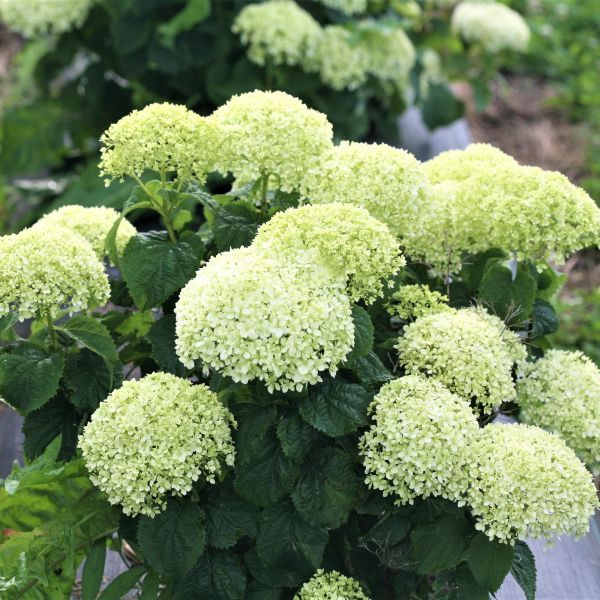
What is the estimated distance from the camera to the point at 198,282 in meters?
1.66

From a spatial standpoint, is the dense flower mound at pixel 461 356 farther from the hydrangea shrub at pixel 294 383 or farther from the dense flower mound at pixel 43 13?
the dense flower mound at pixel 43 13

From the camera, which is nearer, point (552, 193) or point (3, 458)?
point (552, 193)

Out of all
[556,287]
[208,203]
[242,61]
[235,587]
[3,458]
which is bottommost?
[3,458]

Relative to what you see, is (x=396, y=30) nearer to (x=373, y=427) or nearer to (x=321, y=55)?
(x=321, y=55)

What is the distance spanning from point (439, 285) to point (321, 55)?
1979mm

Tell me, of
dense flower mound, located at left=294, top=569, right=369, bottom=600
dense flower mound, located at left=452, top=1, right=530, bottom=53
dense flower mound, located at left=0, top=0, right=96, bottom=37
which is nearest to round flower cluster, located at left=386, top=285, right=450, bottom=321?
dense flower mound, located at left=294, top=569, right=369, bottom=600

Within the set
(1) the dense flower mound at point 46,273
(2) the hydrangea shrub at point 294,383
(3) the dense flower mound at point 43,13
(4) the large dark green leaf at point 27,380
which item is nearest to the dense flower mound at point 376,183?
(2) the hydrangea shrub at point 294,383

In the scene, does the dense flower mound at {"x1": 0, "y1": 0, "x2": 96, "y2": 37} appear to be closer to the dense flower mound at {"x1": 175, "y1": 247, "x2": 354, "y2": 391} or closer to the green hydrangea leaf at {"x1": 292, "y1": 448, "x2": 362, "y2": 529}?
the dense flower mound at {"x1": 175, "y1": 247, "x2": 354, "y2": 391}

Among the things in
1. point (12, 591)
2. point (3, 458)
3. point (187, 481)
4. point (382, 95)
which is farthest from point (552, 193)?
point (382, 95)

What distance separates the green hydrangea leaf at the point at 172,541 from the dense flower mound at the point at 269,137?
0.68 meters

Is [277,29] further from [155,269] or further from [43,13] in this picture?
[155,269]

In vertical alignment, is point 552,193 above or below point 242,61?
above

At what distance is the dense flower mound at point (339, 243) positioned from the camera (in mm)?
1692

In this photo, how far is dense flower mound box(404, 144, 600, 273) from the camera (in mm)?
1951
